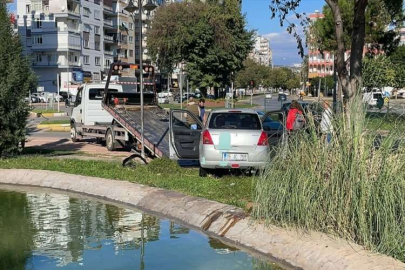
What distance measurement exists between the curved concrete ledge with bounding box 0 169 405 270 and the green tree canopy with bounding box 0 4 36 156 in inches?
77.4

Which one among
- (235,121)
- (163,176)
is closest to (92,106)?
(163,176)

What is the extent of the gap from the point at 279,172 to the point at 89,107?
49.2 ft

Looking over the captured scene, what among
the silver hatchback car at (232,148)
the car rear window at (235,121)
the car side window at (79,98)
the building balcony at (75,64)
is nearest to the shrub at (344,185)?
the silver hatchback car at (232,148)

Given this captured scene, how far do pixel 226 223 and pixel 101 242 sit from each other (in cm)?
181

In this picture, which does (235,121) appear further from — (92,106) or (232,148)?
(92,106)

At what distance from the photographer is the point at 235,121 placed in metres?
11.8

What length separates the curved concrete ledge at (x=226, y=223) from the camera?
577cm

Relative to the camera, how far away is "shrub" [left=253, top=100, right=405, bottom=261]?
5.78 m

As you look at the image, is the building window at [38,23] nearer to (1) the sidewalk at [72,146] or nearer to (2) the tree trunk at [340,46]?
(1) the sidewalk at [72,146]

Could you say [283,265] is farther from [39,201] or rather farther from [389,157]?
[39,201]

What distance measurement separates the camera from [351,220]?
613 cm

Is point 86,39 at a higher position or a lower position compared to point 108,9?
lower

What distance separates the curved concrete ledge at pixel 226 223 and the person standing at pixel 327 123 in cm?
127

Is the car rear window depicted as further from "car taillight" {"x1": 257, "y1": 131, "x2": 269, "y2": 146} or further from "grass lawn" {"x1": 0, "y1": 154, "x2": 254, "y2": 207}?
"grass lawn" {"x1": 0, "y1": 154, "x2": 254, "y2": 207}
